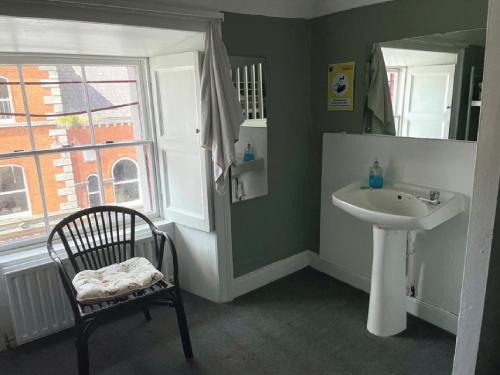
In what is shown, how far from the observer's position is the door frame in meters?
1.29

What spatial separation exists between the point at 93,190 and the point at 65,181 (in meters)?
0.20

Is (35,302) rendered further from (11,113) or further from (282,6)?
(282,6)

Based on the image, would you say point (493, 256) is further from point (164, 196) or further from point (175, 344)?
point (164, 196)

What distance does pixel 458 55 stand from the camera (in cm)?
214

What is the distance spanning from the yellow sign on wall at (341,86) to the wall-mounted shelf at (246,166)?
0.67 metres

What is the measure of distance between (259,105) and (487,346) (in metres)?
1.93

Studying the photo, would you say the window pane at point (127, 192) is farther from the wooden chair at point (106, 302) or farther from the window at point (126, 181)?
the wooden chair at point (106, 302)

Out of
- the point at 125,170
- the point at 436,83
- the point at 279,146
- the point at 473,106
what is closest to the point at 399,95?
the point at 436,83

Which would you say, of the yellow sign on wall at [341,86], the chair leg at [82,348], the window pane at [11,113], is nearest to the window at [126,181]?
the window pane at [11,113]

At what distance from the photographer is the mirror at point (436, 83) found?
212cm

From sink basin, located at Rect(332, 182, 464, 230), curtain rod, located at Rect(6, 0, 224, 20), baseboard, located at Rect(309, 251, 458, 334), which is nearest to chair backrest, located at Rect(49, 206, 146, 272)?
curtain rod, located at Rect(6, 0, 224, 20)

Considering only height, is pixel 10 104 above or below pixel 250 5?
below

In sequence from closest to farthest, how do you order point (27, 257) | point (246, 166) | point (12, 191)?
point (27, 257) → point (12, 191) → point (246, 166)

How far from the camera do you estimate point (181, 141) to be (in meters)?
2.71
